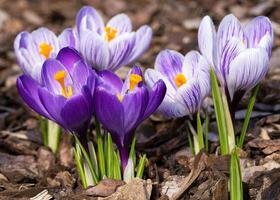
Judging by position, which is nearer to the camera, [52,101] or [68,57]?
[52,101]

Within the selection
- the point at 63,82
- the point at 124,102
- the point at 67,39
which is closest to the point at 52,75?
the point at 63,82

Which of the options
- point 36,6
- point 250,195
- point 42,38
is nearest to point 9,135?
point 42,38

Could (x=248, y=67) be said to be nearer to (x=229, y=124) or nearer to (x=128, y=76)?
(x=229, y=124)

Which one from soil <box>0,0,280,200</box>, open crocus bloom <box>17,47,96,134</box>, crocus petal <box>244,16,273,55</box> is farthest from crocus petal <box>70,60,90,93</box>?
crocus petal <box>244,16,273,55</box>

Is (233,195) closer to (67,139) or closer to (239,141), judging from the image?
(239,141)

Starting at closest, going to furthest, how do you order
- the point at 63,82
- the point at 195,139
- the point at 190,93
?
the point at 63,82, the point at 190,93, the point at 195,139

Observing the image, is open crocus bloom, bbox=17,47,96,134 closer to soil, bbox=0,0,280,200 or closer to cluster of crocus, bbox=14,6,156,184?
cluster of crocus, bbox=14,6,156,184
